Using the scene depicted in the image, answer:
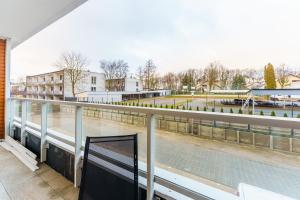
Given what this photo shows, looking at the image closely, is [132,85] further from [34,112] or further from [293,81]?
[34,112]

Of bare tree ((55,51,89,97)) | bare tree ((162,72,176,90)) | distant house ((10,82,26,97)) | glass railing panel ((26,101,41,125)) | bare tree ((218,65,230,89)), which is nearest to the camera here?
bare tree ((218,65,230,89))

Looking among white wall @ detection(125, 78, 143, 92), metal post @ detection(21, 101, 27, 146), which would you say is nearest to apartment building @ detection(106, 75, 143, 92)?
white wall @ detection(125, 78, 143, 92)

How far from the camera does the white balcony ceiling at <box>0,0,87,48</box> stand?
2898mm

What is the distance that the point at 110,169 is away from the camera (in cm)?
160

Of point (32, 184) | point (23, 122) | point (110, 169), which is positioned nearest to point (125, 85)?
point (110, 169)

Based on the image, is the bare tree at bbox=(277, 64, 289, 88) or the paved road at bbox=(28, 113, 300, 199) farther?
the bare tree at bbox=(277, 64, 289, 88)

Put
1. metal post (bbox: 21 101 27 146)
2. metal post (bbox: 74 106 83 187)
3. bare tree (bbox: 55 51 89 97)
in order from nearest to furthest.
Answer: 1. metal post (bbox: 74 106 83 187)
2. bare tree (bbox: 55 51 89 97)
3. metal post (bbox: 21 101 27 146)

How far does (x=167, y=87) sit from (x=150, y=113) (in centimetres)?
61

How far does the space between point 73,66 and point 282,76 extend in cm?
377

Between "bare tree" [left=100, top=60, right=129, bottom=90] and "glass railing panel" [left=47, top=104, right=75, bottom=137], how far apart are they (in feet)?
2.22

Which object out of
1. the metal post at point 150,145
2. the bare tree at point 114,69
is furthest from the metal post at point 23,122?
the metal post at point 150,145

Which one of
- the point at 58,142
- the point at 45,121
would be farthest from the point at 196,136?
the point at 45,121

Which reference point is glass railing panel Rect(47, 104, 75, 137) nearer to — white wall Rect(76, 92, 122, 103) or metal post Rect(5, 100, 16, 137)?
white wall Rect(76, 92, 122, 103)

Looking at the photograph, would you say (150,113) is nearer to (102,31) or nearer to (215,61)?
(215,61)
